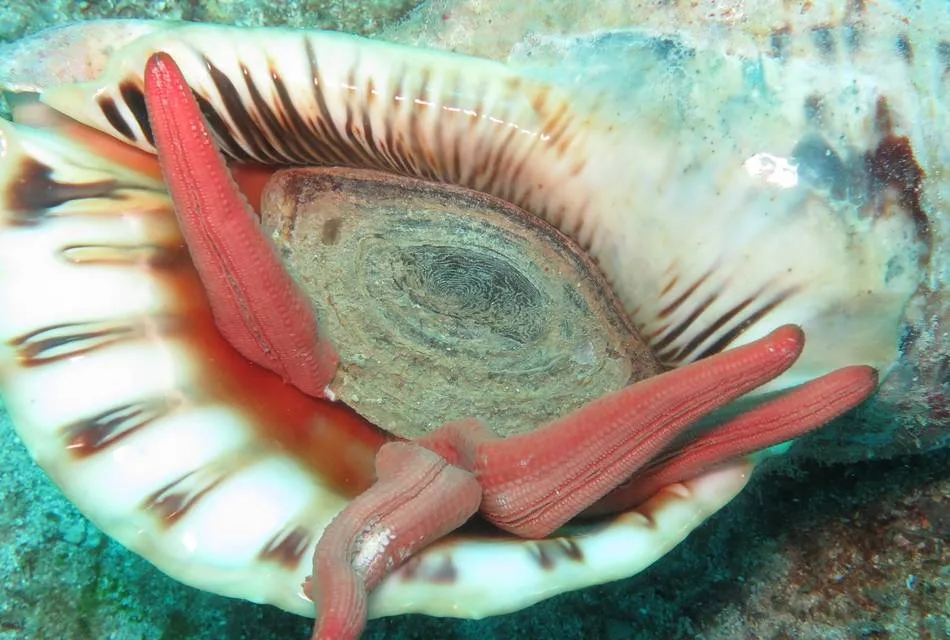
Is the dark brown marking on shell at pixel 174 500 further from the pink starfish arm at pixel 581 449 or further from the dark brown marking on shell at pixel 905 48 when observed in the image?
the dark brown marking on shell at pixel 905 48

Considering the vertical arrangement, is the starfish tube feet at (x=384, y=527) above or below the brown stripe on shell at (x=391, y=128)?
below

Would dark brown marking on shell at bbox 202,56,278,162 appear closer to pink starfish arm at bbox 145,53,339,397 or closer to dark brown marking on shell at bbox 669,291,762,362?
pink starfish arm at bbox 145,53,339,397

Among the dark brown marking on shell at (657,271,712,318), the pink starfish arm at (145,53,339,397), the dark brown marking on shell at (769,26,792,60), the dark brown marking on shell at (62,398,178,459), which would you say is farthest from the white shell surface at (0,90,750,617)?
the dark brown marking on shell at (769,26,792,60)

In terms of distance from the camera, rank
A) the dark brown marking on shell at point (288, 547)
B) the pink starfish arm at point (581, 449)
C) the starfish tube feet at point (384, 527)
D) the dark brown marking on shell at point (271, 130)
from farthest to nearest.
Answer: the dark brown marking on shell at point (271, 130) → the dark brown marking on shell at point (288, 547) → the pink starfish arm at point (581, 449) → the starfish tube feet at point (384, 527)

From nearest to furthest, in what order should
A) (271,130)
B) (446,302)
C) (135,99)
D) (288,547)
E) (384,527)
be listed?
(384,527)
(288,547)
(135,99)
(271,130)
(446,302)

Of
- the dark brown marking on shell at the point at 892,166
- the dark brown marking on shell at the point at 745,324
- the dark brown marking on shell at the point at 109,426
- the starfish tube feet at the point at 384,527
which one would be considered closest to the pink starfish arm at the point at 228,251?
the dark brown marking on shell at the point at 109,426

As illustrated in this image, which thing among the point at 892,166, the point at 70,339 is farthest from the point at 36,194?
the point at 892,166

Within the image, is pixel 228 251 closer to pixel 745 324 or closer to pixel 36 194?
pixel 36 194

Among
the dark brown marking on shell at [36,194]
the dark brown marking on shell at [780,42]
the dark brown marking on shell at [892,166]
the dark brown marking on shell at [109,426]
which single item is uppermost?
the dark brown marking on shell at [780,42]
